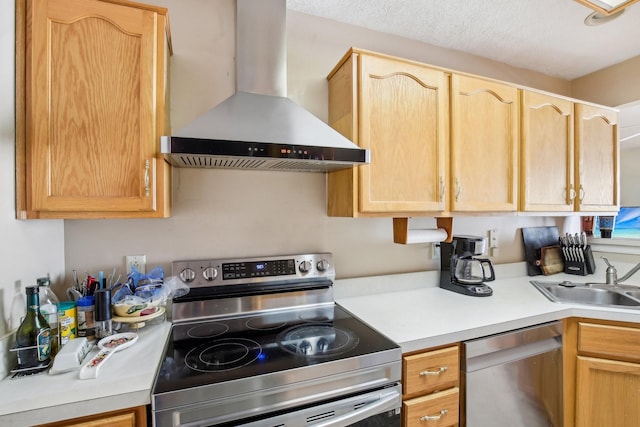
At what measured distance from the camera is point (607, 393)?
144 centimetres

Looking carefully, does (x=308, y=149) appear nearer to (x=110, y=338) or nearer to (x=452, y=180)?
(x=452, y=180)

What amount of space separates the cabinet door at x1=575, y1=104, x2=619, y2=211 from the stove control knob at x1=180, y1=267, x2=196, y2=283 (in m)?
2.34

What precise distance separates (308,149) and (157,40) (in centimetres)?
69

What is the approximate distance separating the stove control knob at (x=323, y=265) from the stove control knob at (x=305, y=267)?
0.17ft

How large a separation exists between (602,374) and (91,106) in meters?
2.46

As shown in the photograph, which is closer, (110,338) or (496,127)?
(110,338)

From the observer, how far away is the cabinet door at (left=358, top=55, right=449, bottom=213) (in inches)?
55.4

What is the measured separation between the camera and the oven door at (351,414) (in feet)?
2.98

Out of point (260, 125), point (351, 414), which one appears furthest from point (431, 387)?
point (260, 125)

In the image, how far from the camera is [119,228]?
134 cm

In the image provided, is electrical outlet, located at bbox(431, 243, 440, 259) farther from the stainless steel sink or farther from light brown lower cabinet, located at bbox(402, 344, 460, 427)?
light brown lower cabinet, located at bbox(402, 344, 460, 427)

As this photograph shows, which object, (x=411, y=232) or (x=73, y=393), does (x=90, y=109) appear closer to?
(x=73, y=393)

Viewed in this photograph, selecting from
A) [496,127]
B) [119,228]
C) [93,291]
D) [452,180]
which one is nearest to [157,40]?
[119,228]

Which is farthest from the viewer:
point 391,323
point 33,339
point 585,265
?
point 585,265
